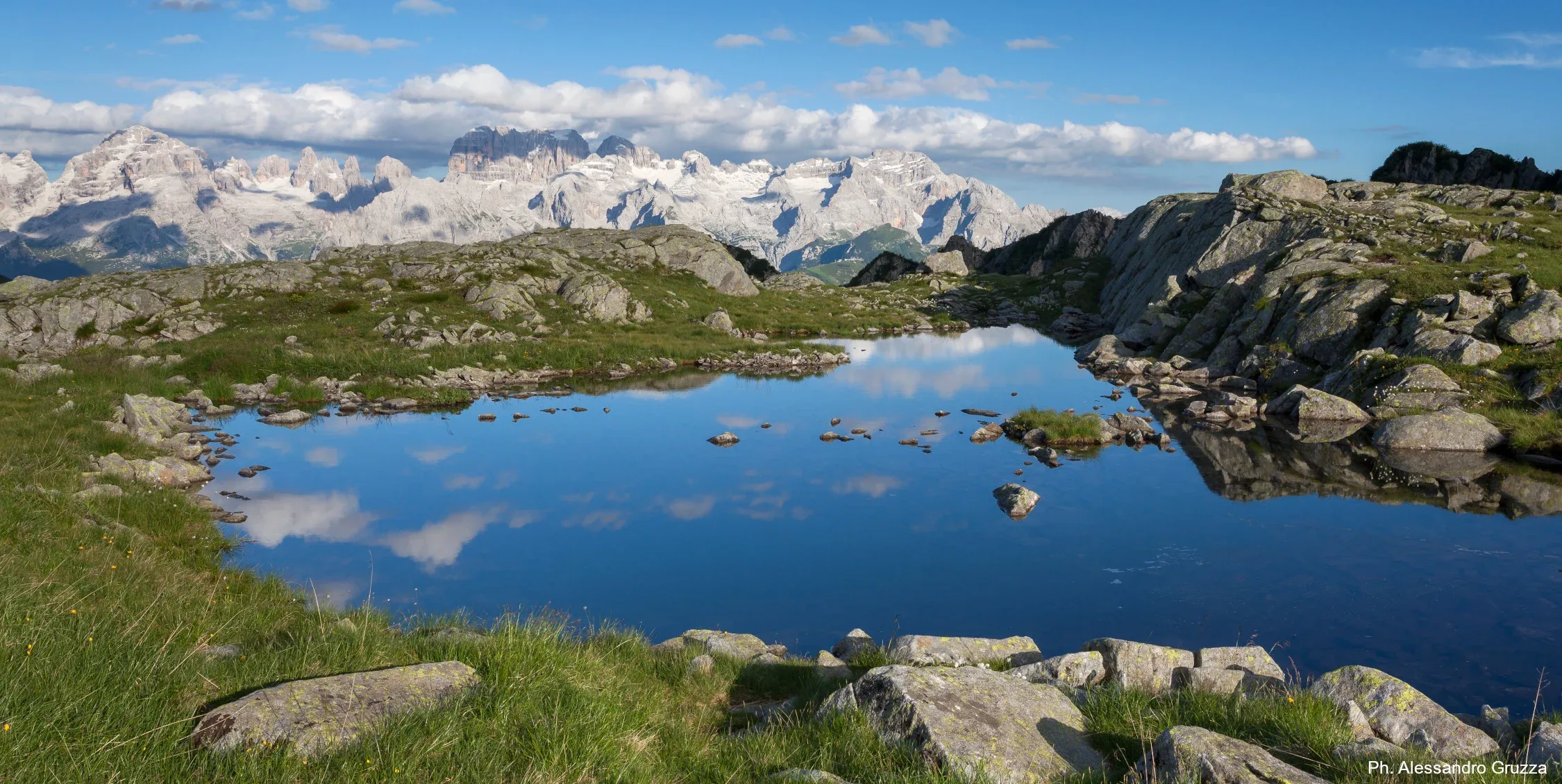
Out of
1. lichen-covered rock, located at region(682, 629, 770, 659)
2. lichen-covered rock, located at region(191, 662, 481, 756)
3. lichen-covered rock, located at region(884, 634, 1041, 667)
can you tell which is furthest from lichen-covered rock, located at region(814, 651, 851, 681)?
lichen-covered rock, located at region(191, 662, 481, 756)

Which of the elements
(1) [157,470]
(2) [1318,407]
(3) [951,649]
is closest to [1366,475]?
(2) [1318,407]

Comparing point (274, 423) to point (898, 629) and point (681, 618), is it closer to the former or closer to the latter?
point (681, 618)

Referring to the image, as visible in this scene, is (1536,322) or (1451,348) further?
(1451,348)

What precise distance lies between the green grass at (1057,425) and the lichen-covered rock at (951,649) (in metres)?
24.2

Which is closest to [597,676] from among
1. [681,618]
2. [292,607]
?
[292,607]

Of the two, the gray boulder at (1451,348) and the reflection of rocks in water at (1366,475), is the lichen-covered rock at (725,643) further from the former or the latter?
the gray boulder at (1451,348)

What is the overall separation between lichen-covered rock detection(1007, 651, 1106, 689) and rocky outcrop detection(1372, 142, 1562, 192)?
383ft

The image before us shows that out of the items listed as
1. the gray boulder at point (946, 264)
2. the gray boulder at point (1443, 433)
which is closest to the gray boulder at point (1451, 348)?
the gray boulder at point (1443, 433)

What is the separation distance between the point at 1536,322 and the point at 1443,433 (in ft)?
36.3

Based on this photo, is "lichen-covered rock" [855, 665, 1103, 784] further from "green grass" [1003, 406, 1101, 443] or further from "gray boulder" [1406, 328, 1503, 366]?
"gray boulder" [1406, 328, 1503, 366]

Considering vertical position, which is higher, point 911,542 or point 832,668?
point 832,668

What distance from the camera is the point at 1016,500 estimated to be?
91.9 feet

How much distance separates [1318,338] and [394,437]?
5003 centimetres

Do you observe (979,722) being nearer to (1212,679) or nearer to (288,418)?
(1212,679)
